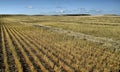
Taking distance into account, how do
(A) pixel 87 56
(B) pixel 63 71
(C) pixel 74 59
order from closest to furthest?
(B) pixel 63 71 < (C) pixel 74 59 < (A) pixel 87 56

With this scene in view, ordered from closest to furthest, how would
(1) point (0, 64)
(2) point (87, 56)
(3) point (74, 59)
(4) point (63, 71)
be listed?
1. (4) point (63, 71)
2. (1) point (0, 64)
3. (3) point (74, 59)
4. (2) point (87, 56)

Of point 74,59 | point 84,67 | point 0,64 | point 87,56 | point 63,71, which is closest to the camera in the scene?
point 63,71

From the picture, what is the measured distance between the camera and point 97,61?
1323 cm

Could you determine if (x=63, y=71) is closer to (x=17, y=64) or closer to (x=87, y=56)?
(x=17, y=64)

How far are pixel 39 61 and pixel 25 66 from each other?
1.42 metres

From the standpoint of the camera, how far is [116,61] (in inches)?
519

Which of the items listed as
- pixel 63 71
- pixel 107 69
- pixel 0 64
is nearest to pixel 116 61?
pixel 107 69

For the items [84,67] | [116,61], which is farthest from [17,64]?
[116,61]

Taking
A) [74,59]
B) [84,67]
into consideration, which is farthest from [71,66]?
[74,59]

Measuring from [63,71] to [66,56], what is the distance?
13.0 feet

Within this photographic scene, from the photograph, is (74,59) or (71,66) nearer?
(71,66)

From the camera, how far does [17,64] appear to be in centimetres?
1243

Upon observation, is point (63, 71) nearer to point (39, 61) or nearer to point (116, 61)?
point (39, 61)

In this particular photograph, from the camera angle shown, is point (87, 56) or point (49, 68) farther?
point (87, 56)
